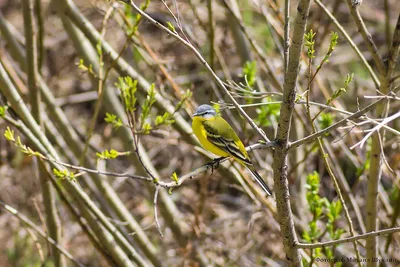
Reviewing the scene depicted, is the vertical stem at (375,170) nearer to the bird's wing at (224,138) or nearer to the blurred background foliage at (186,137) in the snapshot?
the blurred background foliage at (186,137)

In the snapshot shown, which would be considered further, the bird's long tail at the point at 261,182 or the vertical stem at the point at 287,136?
the bird's long tail at the point at 261,182

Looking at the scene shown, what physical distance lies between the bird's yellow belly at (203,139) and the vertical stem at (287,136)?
4.16ft

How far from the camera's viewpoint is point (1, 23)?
14.0 ft

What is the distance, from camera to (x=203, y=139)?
386cm

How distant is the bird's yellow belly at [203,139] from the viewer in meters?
3.78

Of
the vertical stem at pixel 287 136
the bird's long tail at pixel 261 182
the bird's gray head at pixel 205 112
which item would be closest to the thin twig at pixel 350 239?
the vertical stem at pixel 287 136

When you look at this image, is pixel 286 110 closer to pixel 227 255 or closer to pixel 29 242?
pixel 227 255

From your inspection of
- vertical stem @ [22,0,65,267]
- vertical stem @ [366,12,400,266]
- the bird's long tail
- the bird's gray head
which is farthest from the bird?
vertical stem @ [22,0,65,267]

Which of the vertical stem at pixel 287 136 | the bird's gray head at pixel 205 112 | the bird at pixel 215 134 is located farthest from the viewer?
the bird's gray head at pixel 205 112

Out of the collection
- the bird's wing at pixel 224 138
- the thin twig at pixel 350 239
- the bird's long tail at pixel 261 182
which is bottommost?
the thin twig at pixel 350 239

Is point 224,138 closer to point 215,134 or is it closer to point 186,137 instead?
point 215,134

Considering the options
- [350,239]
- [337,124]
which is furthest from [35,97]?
[350,239]

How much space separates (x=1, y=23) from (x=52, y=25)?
4.24 meters

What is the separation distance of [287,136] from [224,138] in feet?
5.19
